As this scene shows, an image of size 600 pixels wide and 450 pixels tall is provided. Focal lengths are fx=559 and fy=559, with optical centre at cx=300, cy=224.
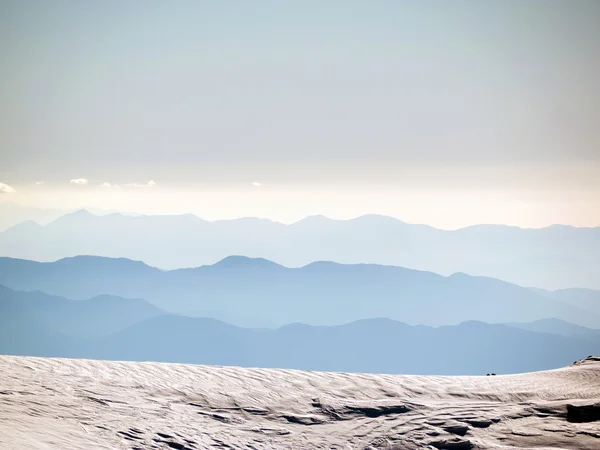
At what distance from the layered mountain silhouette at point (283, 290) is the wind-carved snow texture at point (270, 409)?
5951 centimetres

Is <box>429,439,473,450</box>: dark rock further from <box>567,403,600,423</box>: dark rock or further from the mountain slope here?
the mountain slope

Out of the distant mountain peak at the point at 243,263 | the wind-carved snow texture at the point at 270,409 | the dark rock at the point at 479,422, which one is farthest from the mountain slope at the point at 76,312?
the dark rock at the point at 479,422

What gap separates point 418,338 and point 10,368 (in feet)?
188

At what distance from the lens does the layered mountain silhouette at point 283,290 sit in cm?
6488

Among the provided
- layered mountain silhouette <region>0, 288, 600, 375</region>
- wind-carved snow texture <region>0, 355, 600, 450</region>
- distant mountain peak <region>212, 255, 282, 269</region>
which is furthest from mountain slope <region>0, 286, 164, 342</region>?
wind-carved snow texture <region>0, 355, 600, 450</region>

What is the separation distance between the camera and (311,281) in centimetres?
6944

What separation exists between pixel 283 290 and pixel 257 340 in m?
12.3

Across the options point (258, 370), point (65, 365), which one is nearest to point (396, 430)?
point (258, 370)

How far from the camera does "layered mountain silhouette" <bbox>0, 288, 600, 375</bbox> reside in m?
54.8

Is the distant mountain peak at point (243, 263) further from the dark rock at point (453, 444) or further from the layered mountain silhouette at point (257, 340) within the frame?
the dark rock at point (453, 444)

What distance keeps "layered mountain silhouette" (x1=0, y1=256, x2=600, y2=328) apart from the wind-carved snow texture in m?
59.5

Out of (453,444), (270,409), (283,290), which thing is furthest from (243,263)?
(453,444)

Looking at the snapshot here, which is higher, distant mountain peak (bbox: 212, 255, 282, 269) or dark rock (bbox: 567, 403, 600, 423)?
distant mountain peak (bbox: 212, 255, 282, 269)

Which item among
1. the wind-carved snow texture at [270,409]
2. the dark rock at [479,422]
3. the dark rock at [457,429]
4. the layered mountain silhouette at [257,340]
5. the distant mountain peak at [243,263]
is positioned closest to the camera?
the wind-carved snow texture at [270,409]
